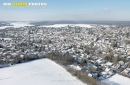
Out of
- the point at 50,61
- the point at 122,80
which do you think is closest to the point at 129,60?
the point at 122,80

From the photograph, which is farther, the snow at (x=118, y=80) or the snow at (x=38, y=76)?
the snow at (x=118, y=80)

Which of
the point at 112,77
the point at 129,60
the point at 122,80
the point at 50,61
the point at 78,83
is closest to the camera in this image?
the point at 78,83

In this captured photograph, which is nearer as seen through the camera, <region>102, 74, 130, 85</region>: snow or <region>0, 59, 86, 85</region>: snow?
<region>0, 59, 86, 85</region>: snow

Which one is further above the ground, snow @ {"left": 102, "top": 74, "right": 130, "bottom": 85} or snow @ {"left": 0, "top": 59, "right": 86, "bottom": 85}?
snow @ {"left": 0, "top": 59, "right": 86, "bottom": 85}

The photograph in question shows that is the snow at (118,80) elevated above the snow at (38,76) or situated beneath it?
situated beneath

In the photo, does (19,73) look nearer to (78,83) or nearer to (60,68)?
(60,68)

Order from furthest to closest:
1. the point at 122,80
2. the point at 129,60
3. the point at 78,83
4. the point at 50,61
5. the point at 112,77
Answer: the point at 129,60 → the point at 50,61 → the point at 112,77 → the point at 122,80 → the point at 78,83

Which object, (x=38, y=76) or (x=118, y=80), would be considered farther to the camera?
(x=118, y=80)

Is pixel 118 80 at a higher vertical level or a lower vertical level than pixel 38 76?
lower
